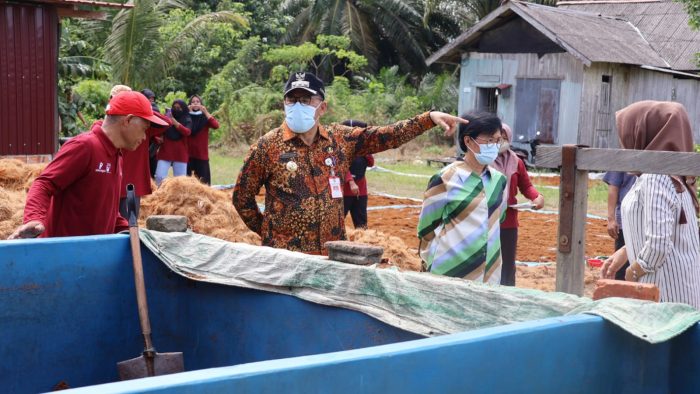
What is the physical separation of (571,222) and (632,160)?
521 mm

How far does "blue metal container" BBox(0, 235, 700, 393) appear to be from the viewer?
2143 millimetres

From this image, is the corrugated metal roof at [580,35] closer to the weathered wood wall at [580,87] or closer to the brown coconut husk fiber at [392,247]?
the weathered wood wall at [580,87]

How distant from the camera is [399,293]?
10.6 feet

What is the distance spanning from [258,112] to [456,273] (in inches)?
791

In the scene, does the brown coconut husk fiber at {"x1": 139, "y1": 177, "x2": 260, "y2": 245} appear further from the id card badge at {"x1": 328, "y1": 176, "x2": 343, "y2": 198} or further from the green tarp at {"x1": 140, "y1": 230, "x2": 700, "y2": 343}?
the green tarp at {"x1": 140, "y1": 230, "x2": 700, "y2": 343}

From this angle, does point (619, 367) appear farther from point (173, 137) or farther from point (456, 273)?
point (173, 137)

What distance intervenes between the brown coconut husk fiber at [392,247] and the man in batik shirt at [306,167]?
3.43 meters

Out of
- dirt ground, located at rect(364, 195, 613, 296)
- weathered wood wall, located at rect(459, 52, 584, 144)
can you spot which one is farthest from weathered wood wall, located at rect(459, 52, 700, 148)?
dirt ground, located at rect(364, 195, 613, 296)

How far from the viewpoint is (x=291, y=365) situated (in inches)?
81.4

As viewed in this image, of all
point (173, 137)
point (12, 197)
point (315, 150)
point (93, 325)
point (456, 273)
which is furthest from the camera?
point (173, 137)

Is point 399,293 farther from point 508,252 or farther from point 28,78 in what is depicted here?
point 28,78

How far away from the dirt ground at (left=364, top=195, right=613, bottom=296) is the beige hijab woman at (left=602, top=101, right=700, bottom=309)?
3.81m

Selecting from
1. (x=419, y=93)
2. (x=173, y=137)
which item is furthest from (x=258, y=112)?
(x=173, y=137)

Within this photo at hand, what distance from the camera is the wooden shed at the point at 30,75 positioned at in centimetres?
1123
